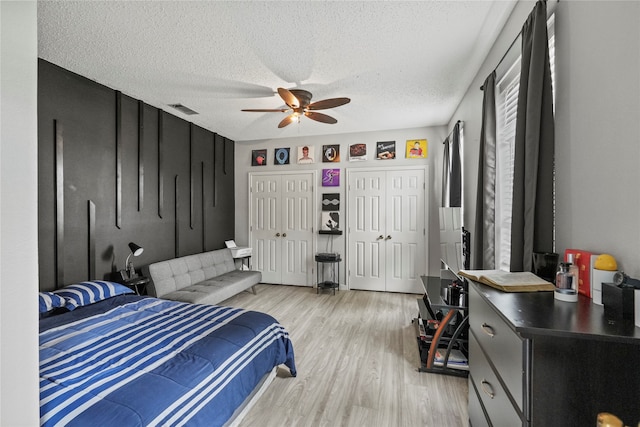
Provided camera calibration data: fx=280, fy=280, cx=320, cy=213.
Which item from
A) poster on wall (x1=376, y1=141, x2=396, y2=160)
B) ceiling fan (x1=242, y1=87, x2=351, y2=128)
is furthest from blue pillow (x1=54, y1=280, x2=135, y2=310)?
poster on wall (x1=376, y1=141, x2=396, y2=160)

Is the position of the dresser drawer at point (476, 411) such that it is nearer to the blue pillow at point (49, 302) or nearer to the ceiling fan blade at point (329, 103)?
the ceiling fan blade at point (329, 103)

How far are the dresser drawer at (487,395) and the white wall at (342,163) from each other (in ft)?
11.0

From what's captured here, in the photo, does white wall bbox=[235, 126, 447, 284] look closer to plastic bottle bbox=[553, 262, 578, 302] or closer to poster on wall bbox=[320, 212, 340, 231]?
poster on wall bbox=[320, 212, 340, 231]

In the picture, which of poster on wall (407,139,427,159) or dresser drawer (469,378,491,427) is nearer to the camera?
dresser drawer (469,378,491,427)

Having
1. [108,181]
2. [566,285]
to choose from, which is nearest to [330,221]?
[108,181]

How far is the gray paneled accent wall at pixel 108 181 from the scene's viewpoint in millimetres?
2627

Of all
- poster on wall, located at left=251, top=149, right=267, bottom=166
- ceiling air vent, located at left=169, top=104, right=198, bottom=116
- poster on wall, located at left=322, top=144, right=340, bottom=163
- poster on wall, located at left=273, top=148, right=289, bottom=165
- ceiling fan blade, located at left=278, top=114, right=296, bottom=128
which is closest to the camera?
ceiling fan blade, located at left=278, top=114, right=296, bottom=128

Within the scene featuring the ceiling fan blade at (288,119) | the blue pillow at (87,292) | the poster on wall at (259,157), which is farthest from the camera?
the poster on wall at (259,157)

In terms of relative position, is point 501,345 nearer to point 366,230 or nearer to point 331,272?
point 366,230

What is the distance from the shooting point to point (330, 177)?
200 inches

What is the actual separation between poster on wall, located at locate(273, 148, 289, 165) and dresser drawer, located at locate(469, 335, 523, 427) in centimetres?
444

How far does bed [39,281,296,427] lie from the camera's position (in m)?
1.24

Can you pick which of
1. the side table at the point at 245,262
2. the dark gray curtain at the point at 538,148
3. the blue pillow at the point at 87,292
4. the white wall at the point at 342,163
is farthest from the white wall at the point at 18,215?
the side table at the point at 245,262

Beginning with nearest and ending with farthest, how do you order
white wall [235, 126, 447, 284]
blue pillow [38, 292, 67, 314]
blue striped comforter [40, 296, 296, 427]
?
1. blue striped comforter [40, 296, 296, 427]
2. blue pillow [38, 292, 67, 314]
3. white wall [235, 126, 447, 284]
